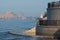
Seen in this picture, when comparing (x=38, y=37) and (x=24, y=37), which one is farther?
(x=24, y=37)

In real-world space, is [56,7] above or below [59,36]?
above

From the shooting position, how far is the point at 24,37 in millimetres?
54406

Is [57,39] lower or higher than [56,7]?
lower

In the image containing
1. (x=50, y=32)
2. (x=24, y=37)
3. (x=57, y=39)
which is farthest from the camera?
(x=24, y=37)

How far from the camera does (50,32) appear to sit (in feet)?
166

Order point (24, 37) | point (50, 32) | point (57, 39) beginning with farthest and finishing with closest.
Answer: point (24, 37)
point (50, 32)
point (57, 39)

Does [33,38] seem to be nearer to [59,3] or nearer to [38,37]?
[38,37]

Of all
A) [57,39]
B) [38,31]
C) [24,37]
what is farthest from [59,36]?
[24,37]

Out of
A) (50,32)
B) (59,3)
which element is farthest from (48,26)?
(59,3)

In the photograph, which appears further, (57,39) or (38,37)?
(38,37)

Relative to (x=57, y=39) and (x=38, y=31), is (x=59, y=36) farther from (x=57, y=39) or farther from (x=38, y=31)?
(x=38, y=31)

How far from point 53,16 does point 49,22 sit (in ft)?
4.88

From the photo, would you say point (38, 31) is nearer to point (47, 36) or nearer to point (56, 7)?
point (47, 36)

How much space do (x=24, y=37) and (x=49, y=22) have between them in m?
5.85
